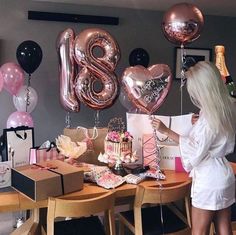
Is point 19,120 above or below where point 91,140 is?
above

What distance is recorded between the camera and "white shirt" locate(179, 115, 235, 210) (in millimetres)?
1716

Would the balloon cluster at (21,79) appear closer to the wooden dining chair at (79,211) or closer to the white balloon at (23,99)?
the white balloon at (23,99)

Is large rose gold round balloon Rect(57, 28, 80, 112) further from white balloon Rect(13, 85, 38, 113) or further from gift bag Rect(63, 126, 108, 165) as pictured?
white balloon Rect(13, 85, 38, 113)

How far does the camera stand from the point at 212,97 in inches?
66.1

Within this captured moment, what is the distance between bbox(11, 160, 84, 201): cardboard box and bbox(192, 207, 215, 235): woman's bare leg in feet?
2.08

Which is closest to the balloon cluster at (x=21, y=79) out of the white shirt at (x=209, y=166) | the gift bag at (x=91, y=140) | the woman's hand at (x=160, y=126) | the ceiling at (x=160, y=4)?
the gift bag at (x=91, y=140)

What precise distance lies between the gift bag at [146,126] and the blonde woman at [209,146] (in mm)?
337

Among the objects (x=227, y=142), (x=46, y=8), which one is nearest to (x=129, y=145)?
(x=227, y=142)

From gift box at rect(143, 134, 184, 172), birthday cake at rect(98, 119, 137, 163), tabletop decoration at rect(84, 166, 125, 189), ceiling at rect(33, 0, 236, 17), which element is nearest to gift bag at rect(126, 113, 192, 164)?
gift box at rect(143, 134, 184, 172)

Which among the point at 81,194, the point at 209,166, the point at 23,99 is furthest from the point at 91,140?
the point at 23,99

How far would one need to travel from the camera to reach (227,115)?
1695 mm

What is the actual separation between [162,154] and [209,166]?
0.48m

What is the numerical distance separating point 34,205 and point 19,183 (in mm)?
149

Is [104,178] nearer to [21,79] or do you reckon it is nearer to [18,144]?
[18,144]
